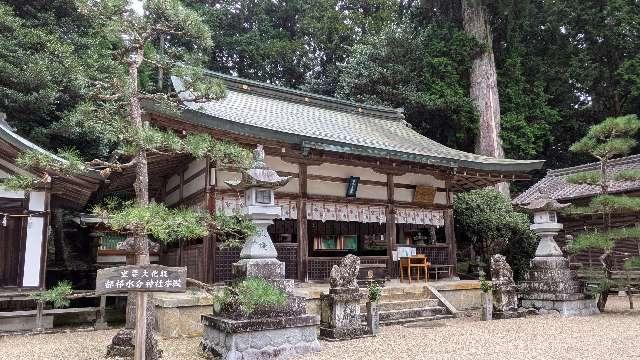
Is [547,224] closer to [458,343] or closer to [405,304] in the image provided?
[405,304]

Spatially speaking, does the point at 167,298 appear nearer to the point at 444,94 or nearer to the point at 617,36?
the point at 444,94

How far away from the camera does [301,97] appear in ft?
57.6

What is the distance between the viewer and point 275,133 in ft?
36.7

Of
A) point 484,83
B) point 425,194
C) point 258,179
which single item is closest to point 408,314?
point 425,194

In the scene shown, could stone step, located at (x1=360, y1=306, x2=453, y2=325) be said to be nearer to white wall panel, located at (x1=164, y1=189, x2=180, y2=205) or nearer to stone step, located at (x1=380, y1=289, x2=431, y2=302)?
stone step, located at (x1=380, y1=289, x2=431, y2=302)

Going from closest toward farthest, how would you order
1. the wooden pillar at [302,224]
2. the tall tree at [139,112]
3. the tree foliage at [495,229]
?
the tall tree at [139,112]
the wooden pillar at [302,224]
the tree foliage at [495,229]

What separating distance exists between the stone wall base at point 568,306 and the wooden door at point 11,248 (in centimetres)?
1280

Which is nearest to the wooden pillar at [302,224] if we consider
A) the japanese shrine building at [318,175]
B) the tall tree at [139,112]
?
the japanese shrine building at [318,175]

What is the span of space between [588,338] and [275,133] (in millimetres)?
7704

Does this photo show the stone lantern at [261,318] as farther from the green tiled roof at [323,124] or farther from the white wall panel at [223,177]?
the white wall panel at [223,177]

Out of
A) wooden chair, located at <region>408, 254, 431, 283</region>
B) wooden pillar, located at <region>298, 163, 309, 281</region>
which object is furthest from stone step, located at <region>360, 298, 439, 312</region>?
wooden pillar, located at <region>298, 163, 309, 281</region>

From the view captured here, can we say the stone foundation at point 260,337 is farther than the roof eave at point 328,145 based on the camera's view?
No

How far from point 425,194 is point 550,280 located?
14.3 feet

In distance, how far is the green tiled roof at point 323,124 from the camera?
11.4 m
